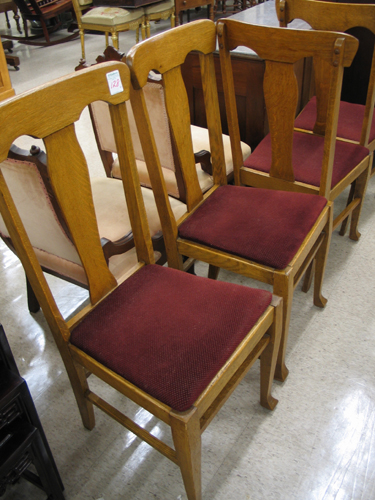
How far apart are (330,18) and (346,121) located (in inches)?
17.0

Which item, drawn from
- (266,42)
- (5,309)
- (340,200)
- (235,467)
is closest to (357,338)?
(235,467)

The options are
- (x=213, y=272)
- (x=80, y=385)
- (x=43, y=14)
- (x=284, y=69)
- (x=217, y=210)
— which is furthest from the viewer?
(x=43, y=14)

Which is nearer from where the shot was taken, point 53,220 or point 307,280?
point 53,220

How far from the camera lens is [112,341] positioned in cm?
102

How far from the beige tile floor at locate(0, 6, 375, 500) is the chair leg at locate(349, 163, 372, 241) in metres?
0.30

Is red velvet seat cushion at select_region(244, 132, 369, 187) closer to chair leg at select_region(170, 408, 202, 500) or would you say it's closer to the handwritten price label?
the handwritten price label

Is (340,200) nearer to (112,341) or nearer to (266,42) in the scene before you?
(266,42)

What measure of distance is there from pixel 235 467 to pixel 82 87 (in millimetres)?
1062

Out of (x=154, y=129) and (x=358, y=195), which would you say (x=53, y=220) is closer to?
(x=154, y=129)

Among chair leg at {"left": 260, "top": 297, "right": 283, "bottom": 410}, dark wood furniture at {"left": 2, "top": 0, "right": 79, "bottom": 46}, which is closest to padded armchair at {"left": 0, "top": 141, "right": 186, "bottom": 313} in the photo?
chair leg at {"left": 260, "top": 297, "right": 283, "bottom": 410}

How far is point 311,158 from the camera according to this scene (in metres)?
1.60

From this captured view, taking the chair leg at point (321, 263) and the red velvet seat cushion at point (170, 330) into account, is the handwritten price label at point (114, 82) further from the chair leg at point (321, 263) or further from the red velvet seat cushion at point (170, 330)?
the chair leg at point (321, 263)

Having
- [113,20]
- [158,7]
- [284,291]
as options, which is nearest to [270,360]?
[284,291]

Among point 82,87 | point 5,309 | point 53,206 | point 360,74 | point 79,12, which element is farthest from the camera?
point 79,12
